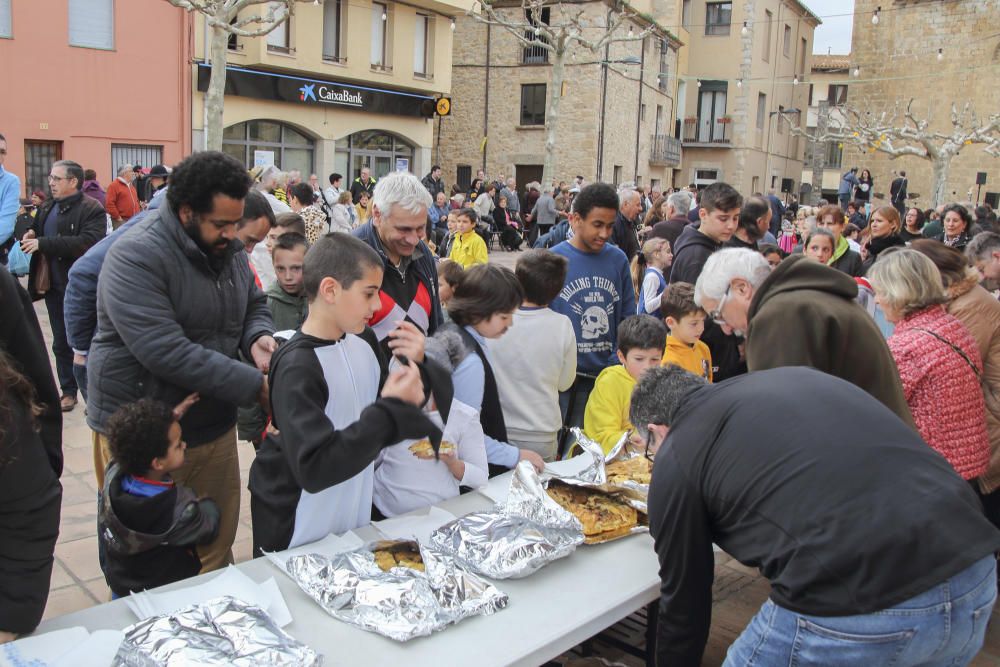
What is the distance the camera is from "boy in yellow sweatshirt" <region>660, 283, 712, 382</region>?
13.6ft

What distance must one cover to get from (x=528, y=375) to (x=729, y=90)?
3563 centimetres

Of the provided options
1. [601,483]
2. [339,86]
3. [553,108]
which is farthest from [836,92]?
[601,483]

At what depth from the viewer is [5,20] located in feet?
47.1

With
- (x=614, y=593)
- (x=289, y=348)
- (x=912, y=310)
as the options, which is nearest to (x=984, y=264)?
(x=912, y=310)

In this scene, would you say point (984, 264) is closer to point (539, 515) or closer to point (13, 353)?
point (539, 515)

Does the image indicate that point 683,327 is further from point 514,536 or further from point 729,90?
point 729,90

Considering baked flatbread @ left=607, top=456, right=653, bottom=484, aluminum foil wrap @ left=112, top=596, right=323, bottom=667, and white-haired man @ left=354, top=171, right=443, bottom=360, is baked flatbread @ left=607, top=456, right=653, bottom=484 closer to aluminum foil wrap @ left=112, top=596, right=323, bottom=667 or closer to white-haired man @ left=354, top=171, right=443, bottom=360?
white-haired man @ left=354, top=171, right=443, bottom=360

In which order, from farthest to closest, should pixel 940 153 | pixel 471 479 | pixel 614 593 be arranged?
pixel 940 153
pixel 471 479
pixel 614 593

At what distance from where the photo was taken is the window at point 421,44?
23.1m

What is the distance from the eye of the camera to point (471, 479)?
9.78 feet

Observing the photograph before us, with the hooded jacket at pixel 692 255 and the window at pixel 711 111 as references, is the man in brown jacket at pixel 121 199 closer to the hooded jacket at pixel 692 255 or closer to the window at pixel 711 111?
the hooded jacket at pixel 692 255

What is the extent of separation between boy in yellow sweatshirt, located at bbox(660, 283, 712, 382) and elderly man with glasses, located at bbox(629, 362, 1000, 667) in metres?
2.11

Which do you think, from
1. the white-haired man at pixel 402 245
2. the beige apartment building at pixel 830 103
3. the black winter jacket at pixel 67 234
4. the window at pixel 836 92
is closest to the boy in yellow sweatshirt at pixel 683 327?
the white-haired man at pixel 402 245

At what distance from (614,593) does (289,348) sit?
1180 millimetres
